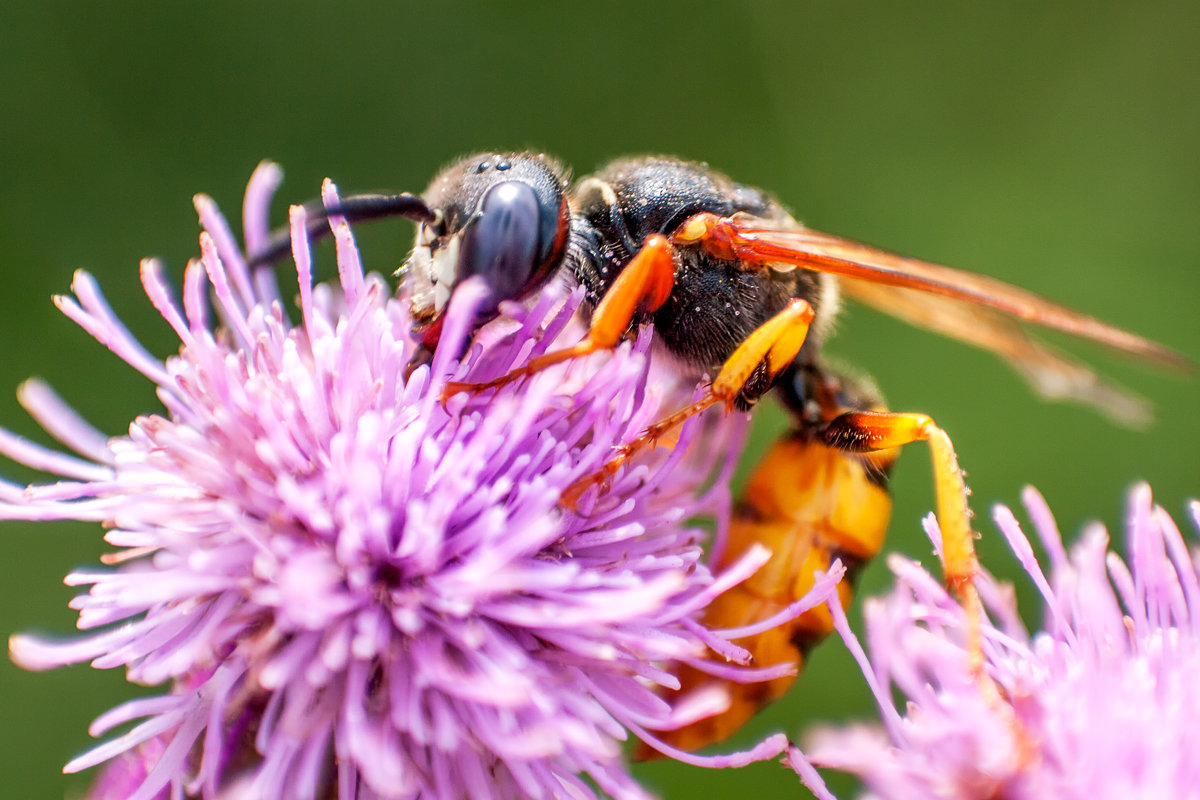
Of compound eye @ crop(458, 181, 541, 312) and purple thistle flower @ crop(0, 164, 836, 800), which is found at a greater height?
compound eye @ crop(458, 181, 541, 312)

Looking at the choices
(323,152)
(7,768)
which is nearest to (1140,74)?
(323,152)

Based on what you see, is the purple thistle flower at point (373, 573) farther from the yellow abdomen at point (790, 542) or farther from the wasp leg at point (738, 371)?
the yellow abdomen at point (790, 542)

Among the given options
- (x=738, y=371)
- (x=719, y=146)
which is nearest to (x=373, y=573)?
(x=738, y=371)

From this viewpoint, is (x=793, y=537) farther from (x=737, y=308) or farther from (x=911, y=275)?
(x=911, y=275)

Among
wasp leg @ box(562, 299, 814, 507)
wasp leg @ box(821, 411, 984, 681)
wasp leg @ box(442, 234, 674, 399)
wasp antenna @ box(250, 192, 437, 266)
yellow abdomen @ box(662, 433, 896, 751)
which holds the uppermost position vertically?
wasp antenna @ box(250, 192, 437, 266)

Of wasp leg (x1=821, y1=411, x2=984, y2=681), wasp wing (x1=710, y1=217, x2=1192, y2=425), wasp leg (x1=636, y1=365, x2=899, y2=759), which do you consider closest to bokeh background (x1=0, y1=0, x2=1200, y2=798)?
wasp leg (x1=636, y1=365, x2=899, y2=759)

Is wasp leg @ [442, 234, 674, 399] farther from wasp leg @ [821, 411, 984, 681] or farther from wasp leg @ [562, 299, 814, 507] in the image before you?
wasp leg @ [821, 411, 984, 681]
